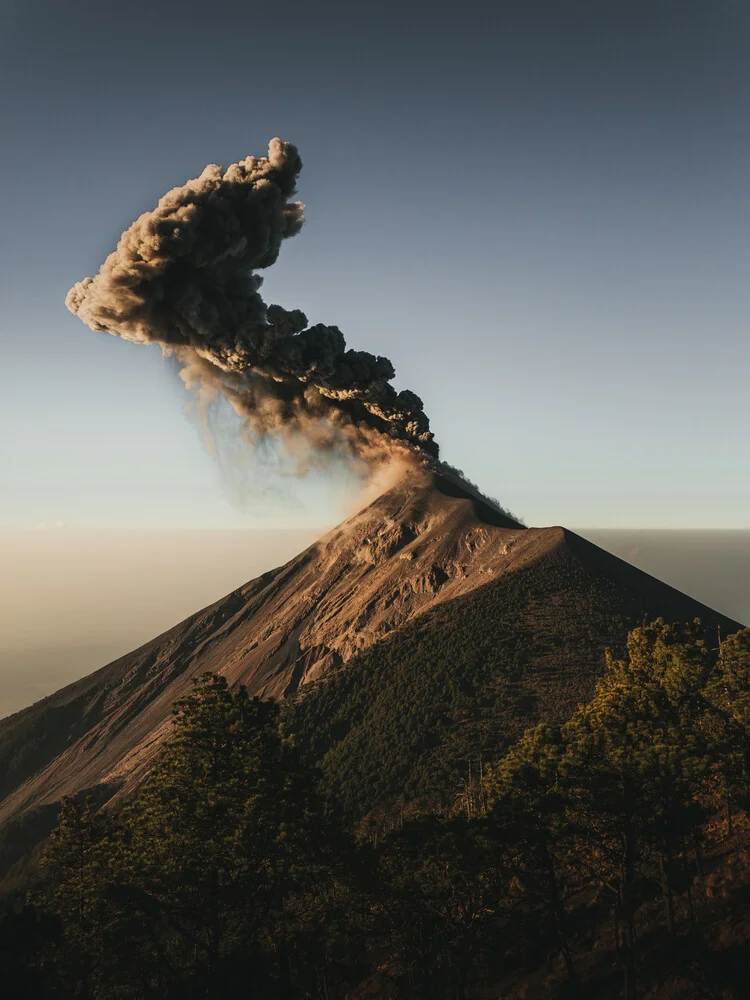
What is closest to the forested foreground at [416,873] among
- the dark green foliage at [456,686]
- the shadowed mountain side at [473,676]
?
the shadowed mountain side at [473,676]

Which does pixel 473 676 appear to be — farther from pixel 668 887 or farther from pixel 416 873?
pixel 416 873

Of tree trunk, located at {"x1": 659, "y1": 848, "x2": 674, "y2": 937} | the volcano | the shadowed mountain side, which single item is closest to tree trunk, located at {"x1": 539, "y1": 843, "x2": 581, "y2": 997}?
tree trunk, located at {"x1": 659, "y1": 848, "x2": 674, "y2": 937}

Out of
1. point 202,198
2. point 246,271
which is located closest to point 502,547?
point 246,271

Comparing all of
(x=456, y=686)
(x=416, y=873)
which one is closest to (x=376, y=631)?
(x=456, y=686)

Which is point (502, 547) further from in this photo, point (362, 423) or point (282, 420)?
point (282, 420)

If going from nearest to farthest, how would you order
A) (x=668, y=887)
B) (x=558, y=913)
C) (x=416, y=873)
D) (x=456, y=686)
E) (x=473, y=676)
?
(x=416, y=873), (x=558, y=913), (x=668, y=887), (x=456, y=686), (x=473, y=676)

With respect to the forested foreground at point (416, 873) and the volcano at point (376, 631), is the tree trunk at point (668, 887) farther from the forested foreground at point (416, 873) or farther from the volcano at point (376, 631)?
the volcano at point (376, 631)
